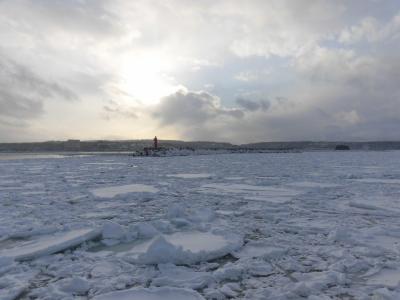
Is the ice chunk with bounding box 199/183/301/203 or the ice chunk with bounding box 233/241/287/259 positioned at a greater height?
the ice chunk with bounding box 233/241/287/259

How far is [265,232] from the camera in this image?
16.1ft

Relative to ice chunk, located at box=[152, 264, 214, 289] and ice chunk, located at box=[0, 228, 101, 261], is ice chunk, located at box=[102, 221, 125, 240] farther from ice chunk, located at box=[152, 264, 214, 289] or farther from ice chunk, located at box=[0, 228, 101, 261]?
ice chunk, located at box=[152, 264, 214, 289]

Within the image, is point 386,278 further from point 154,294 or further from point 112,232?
point 112,232

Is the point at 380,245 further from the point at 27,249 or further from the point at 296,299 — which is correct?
→ the point at 27,249

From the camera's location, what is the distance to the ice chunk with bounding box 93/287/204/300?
2.78 metres

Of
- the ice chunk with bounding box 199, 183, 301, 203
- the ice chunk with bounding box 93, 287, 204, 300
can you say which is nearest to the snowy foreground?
the ice chunk with bounding box 93, 287, 204, 300

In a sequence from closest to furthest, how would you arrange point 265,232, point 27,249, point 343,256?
point 343,256, point 27,249, point 265,232

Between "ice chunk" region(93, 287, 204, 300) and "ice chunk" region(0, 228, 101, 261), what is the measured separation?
151 cm

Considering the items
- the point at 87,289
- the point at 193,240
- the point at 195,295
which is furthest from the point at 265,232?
the point at 87,289

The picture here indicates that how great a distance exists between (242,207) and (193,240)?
2.66 metres

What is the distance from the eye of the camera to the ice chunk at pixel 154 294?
110 inches

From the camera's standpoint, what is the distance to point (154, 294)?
2844 mm

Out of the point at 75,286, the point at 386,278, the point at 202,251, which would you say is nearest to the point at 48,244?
the point at 75,286

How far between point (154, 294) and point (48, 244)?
2.07 meters
